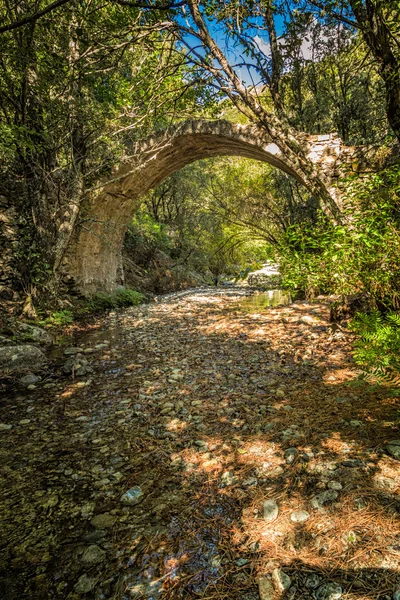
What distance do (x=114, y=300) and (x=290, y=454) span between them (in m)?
9.60

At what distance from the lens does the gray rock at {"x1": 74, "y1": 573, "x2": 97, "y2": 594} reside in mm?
1552

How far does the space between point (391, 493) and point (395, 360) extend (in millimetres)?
1029

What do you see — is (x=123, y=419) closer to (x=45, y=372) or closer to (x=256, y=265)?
(x=45, y=372)

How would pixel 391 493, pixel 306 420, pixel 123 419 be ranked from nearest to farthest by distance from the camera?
1. pixel 391 493
2. pixel 306 420
3. pixel 123 419

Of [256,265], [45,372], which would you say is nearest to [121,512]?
[45,372]

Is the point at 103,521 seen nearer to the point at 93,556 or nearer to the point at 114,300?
the point at 93,556

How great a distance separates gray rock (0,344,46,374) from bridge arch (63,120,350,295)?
14.0ft

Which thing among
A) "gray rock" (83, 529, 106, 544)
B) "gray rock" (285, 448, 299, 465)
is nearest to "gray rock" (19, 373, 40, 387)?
"gray rock" (83, 529, 106, 544)

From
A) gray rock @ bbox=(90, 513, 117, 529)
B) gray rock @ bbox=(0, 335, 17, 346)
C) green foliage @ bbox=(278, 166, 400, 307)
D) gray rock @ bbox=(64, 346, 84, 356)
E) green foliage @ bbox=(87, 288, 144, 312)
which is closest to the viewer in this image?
gray rock @ bbox=(90, 513, 117, 529)

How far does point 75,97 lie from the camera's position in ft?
23.1

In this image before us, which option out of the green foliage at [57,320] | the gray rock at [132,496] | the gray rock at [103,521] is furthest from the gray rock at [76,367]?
the gray rock at [103,521]

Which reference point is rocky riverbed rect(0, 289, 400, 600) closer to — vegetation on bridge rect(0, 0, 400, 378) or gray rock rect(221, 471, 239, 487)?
gray rock rect(221, 471, 239, 487)

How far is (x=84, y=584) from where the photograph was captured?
1581 mm

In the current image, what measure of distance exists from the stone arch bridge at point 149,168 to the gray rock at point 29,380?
466 centimetres
